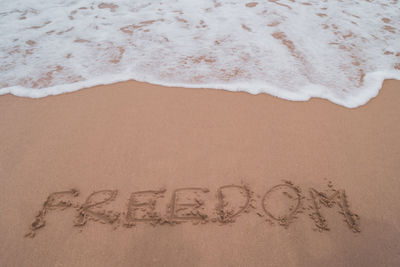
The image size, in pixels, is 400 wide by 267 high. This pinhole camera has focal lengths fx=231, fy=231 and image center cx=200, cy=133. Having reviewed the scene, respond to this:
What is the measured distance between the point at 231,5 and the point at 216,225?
14.0 feet

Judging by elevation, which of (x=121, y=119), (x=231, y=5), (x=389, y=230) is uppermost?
(x=231, y=5)

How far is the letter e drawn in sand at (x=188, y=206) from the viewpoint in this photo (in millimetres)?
1661

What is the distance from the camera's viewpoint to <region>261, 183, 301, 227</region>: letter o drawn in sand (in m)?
1.65

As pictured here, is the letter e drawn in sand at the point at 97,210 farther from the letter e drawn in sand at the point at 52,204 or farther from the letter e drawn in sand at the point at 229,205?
the letter e drawn in sand at the point at 229,205

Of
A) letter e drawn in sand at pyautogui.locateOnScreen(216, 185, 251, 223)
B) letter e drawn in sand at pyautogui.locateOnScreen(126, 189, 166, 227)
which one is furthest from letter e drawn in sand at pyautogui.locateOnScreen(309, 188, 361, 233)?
letter e drawn in sand at pyautogui.locateOnScreen(126, 189, 166, 227)

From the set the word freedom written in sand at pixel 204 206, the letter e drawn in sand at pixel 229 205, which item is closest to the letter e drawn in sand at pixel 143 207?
the word freedom written in sand at pixel 204 206

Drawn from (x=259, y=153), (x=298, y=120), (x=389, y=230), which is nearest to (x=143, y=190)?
(x=259, y=153)

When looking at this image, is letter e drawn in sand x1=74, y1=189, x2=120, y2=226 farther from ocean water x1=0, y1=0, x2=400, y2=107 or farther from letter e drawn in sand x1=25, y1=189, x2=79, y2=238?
ocean water x1=0, y1=0, x2=400, y2=107

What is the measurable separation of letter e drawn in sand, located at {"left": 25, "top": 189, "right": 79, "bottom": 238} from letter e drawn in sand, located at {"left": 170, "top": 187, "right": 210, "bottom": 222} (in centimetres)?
77

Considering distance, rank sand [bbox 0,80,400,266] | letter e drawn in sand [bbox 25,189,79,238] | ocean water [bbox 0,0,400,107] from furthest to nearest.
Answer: ocean water [bbox 0,0,400,107] < letter e drawn in sand [bbox 25,189,79,238] < sand [bbox 0,80,400,266]

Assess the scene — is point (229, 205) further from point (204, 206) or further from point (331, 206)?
point (331, 206)

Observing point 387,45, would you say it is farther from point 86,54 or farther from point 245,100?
point 86,54

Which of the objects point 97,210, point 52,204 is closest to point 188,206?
A: point 97,210

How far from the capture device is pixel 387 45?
3.44 m
